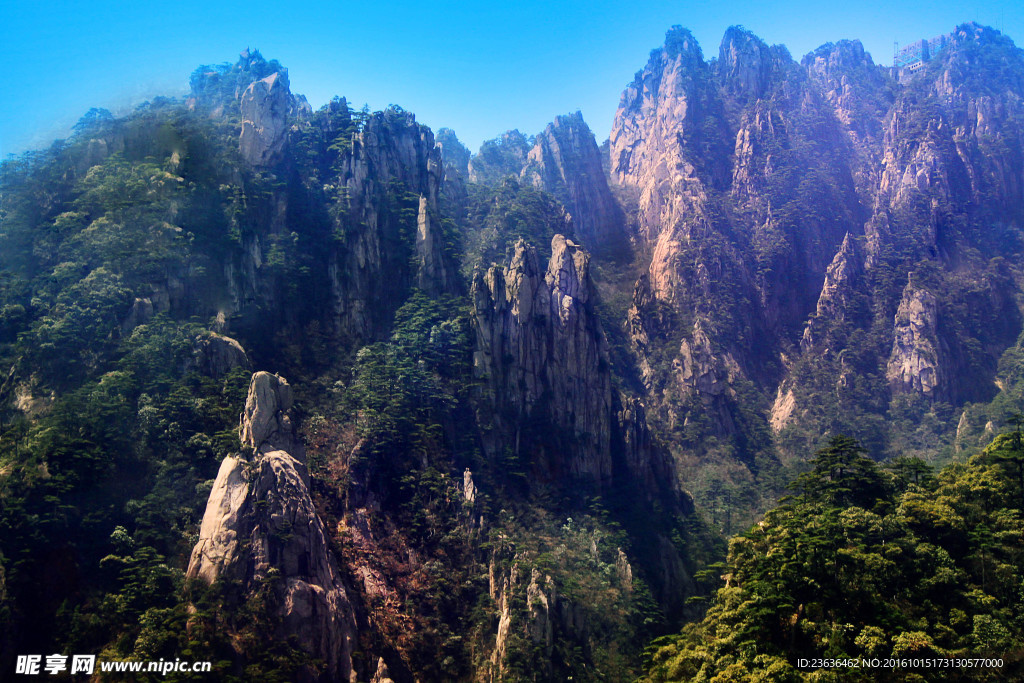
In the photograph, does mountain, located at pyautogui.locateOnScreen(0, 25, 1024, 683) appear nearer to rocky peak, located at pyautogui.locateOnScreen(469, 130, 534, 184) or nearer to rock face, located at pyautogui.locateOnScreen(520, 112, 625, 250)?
rock face, located at pyautogui.locateOnScreen(520, 112, 625, 250)

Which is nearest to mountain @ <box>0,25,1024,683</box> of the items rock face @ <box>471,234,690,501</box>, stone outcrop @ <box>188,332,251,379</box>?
stone outcrop @ <box>188,332,251,379</box>

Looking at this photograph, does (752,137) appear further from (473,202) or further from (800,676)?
(800,676)

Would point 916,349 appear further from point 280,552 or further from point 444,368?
point 280,552

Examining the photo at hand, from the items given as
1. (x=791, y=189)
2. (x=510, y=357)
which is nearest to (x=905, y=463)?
(x=510, y=357)

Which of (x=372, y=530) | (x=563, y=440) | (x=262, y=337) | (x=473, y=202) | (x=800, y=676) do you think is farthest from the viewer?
(x=473, y=202)

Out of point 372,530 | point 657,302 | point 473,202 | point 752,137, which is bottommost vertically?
point 372,530

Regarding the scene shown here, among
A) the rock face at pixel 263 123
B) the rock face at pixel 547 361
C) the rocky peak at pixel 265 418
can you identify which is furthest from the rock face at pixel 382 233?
the rocky peak at pixel 265 418

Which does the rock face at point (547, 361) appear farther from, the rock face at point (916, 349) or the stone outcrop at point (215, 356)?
the rock face at point (916, 349)
